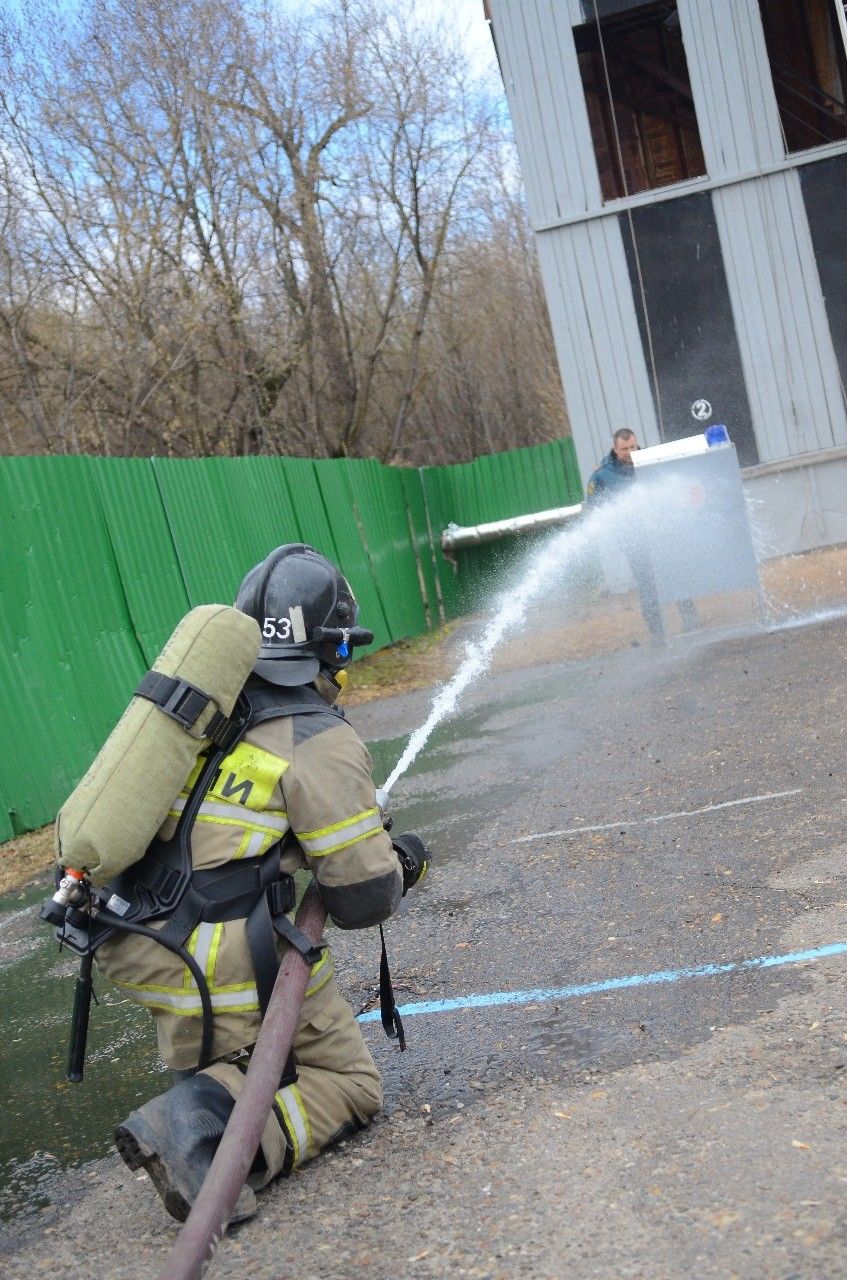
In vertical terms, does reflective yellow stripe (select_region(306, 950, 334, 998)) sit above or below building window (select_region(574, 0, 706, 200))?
below

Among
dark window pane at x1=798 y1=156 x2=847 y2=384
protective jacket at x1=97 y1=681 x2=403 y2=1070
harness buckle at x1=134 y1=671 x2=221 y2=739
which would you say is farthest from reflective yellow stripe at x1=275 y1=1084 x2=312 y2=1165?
dark window pane at x1=798 y1=156 x2=847 y2=384

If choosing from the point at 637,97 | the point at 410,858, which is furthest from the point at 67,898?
the point at 637,97

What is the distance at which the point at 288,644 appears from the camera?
11.8 feet

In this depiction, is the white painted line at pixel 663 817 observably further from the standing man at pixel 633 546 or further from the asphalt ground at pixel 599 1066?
the standing man at pixel 633 546

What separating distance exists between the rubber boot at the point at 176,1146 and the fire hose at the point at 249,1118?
0.48 ft

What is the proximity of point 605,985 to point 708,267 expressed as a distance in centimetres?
1296

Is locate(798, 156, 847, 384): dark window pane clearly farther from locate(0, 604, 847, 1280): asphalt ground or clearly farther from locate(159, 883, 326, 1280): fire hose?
locate(159, 883, 326, 1280): fire hose

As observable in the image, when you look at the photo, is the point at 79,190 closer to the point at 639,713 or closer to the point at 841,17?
the point at 841,17

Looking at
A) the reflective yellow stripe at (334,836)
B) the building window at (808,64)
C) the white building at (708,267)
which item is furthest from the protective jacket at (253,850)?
the building window at (808,64)

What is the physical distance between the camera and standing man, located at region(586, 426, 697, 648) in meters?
11.5

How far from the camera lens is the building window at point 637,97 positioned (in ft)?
53.1

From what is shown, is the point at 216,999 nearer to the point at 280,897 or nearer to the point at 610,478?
the point at 280,897

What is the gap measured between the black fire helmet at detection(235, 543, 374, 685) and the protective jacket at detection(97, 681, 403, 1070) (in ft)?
0.82

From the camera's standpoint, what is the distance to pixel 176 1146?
308cm
